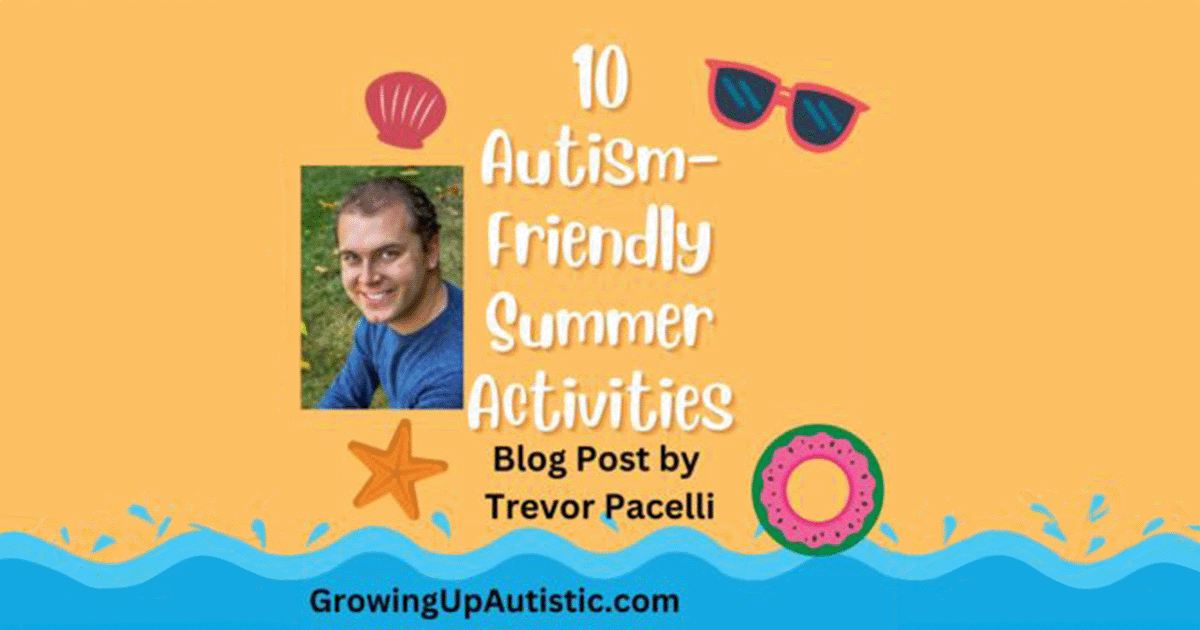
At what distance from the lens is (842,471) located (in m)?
5.82

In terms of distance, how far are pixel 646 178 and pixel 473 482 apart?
1.02m

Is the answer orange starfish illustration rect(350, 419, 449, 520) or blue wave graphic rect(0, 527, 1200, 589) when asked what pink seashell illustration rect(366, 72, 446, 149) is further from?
blue wave graphic rect(0, 527, 1200, 589)

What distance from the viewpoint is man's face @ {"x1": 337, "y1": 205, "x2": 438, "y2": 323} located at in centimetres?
582

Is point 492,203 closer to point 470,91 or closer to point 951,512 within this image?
point 470,91

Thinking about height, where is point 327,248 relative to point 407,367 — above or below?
above

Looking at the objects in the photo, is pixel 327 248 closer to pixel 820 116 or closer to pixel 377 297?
pixel 377 297

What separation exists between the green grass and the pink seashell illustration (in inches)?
3.9

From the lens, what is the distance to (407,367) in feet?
19.1

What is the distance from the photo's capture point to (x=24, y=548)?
5852 mm

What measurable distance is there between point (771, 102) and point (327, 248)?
1371 millimetres

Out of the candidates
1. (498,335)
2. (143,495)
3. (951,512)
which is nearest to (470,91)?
(498,335)

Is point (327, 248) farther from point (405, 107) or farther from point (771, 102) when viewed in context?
point (771, 102)

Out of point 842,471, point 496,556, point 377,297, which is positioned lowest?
point 496,556

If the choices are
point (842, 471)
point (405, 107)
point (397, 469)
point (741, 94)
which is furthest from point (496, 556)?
point (741, 94)
